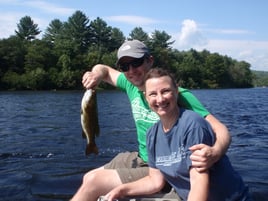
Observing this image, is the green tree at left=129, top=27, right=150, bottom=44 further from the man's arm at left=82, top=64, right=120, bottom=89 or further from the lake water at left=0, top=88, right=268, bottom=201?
the man's arm at left=82, top=64, right=120, bottom=89

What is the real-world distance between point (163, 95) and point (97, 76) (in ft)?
5.56

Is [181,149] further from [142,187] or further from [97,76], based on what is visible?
[97,76]

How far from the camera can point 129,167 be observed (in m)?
4.96

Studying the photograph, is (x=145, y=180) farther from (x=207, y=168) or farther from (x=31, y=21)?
(x=31, y=21)

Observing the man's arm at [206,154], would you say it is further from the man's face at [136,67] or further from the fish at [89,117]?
the fish at [89,117]

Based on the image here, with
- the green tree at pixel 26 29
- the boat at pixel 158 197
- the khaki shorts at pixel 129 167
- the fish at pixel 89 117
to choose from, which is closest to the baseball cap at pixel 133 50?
the fish at pixel 89 117

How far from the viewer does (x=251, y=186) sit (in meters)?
8.71

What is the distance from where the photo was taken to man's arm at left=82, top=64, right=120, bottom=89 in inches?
199

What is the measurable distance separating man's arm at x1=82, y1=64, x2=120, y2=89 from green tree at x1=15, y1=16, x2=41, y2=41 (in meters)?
105

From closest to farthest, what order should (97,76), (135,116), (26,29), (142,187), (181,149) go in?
(181,149) < (142,187) < (135,116) < (97,76) < (26,29)

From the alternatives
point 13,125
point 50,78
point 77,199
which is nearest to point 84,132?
point 77,199

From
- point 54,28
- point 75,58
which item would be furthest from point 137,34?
point 75,58

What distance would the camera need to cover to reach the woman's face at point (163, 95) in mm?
3693

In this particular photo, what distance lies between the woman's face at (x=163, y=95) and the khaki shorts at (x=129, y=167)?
114 cm
